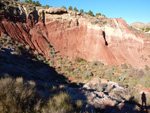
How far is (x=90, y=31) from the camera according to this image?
Result: 24.2 m

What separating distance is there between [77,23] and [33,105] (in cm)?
2450

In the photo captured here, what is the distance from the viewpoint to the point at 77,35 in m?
25.1

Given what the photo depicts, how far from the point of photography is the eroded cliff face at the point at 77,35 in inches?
827

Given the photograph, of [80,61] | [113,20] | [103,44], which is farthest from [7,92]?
[113,20]

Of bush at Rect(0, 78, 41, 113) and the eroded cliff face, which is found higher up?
the eroded cliff face

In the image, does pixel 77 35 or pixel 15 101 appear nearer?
pixel 15 101

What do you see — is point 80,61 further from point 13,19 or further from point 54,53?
point 13,19

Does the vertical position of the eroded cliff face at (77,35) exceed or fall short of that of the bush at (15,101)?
it exceeds it

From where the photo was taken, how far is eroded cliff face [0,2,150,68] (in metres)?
21.0

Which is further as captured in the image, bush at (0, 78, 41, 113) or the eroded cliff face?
the eroded cliff face

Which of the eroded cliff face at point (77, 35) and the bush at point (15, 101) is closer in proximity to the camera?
the bush at point (15, 101)

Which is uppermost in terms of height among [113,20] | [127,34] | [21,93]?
[113,20]

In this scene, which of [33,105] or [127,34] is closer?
[33,105]

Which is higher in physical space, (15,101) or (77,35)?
(77,35)
